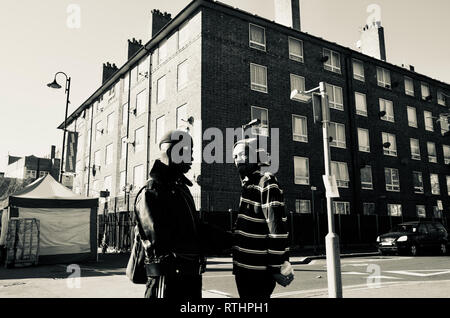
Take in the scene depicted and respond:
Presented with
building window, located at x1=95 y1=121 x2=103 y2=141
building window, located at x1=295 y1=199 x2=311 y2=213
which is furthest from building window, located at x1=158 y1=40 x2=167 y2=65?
building window, located at x1=295 y1=199 x2=311 y2=213

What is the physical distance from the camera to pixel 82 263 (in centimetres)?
1483

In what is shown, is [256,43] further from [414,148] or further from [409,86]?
[414,148]

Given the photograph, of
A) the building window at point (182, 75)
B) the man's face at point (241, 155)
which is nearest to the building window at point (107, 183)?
the building window at point (182, 75)

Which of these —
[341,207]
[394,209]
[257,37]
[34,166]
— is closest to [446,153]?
[394,209]

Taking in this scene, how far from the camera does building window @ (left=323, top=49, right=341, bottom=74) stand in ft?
95.1

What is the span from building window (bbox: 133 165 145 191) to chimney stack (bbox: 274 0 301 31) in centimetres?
1617

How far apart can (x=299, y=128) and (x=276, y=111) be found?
2553 mm

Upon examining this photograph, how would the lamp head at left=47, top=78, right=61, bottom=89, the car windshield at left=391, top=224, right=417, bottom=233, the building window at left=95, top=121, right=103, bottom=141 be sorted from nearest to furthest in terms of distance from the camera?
1. the car windshield at left=391, top=224, right=417, bottom=233
2. the lamp head at left=47, top=78, right=61, bottom=89
3. the building window at left=95, top=121, right=103, bottom=141

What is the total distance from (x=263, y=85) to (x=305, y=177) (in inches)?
285

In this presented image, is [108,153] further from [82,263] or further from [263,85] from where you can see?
[82,263]

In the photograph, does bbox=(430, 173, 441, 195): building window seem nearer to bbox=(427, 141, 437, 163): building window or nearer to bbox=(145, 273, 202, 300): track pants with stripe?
bbox=(427, 141, 437, 163): building window

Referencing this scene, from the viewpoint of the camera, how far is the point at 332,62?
29.4 meters

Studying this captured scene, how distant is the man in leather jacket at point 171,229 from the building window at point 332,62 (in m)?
28.2
